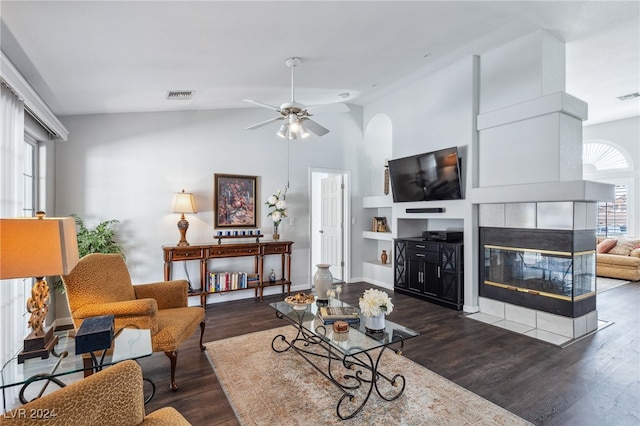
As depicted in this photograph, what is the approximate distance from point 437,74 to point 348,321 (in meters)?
4.04

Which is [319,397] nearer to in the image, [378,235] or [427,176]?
[427,176]

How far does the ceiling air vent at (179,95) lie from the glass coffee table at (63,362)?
2.82 meters

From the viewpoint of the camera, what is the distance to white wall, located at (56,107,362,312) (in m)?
4.16

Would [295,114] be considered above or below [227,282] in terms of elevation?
above

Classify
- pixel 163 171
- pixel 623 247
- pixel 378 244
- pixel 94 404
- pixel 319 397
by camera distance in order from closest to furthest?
pixel 94 404 → pixel 319 397 → pixel 163 171 → pixel 378 244 → pixel 623 247

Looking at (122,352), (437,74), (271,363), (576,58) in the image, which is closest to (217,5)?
(122,352)

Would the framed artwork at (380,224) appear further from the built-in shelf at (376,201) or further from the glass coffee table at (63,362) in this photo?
the glass coffee table at (63,362)

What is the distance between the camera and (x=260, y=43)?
9.79ft

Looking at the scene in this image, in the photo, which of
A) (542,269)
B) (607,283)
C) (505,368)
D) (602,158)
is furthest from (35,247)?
(602,158)

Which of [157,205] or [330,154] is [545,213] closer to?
[330,154]

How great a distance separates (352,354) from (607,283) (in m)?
6.65

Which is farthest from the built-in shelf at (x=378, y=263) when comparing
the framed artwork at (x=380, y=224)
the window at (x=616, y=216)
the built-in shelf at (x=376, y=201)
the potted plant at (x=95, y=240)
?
the window at (x=616, y=216)

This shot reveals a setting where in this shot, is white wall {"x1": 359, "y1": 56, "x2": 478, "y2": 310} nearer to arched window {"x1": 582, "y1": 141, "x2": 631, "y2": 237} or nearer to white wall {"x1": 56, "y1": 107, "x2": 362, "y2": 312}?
white wall {"x1": 56, "y1": 107, "x2": 362, "y2": 312}

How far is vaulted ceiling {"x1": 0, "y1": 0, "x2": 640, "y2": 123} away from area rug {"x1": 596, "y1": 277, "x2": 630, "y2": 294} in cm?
355
